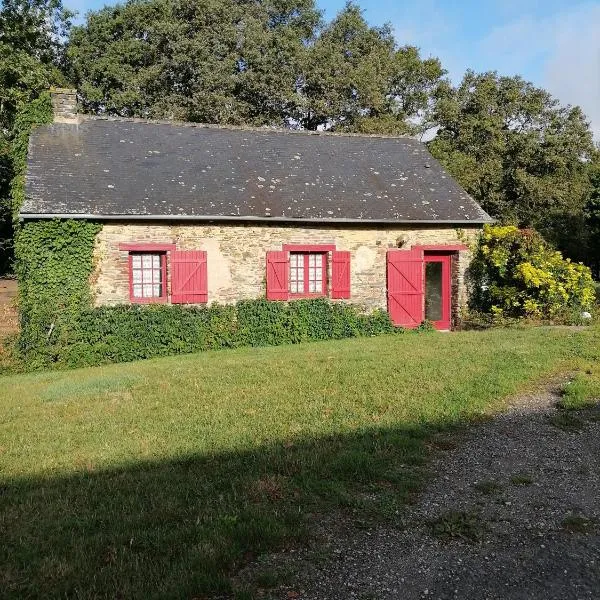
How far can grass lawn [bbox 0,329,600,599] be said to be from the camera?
348cm

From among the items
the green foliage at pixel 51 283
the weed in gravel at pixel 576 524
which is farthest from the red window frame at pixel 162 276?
the weed in gravel at pixel 576 524

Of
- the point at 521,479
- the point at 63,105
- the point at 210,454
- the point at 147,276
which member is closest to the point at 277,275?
the point at 147,276

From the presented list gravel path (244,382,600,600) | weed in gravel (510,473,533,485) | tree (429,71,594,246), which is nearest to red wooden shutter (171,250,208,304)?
gravel path (244,382,600,600)

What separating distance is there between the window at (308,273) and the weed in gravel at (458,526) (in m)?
10.7

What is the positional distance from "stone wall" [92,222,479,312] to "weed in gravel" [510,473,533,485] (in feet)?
32.6

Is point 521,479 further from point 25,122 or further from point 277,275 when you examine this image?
point 25,122

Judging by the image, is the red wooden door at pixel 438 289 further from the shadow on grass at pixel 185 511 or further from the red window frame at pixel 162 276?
the shadow on grass at pixel 185 511

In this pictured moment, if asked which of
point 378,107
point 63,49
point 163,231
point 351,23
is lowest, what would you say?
point 163,231

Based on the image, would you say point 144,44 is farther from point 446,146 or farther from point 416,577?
point 416,577

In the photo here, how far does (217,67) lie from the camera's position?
1107 inches

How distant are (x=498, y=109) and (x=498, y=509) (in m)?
32.3

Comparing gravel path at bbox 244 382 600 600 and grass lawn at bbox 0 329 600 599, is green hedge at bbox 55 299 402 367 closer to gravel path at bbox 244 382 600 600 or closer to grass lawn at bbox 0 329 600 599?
grass lawn at bbox 0 329 600 599

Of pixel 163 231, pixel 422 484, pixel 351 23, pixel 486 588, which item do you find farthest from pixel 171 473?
pixel 351 23

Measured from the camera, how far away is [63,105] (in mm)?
15625
